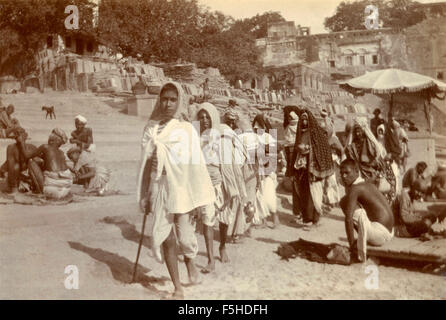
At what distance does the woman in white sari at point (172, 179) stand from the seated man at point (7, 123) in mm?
2321

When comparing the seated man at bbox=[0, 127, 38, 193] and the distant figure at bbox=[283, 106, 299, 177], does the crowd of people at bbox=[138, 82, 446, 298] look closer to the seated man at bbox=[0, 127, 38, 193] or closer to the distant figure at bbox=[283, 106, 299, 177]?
the distant figure at bbox=[283, 106, 299, 177]

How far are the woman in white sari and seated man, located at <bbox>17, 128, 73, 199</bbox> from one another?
1798 mm

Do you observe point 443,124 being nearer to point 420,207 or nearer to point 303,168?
point 420,207

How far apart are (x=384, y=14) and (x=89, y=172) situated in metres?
4.30

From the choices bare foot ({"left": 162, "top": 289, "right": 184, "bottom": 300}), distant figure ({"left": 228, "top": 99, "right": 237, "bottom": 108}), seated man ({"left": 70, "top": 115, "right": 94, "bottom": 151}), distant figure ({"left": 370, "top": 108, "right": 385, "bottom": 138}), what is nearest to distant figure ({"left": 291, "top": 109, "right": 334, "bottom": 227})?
distant figure ({"left": 370, "top": 108, "right": 385, "bottom": 138})

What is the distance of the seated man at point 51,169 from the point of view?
19.1ft

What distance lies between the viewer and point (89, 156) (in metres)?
6.07

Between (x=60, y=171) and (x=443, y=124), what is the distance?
4.86 m

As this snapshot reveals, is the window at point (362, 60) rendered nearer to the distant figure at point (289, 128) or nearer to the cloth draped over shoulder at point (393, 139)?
the cloth draped over shoulder at point (393, 139)

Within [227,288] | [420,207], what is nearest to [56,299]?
[227,288]

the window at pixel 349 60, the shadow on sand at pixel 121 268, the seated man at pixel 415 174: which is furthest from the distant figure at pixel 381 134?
the shadow on sand at pixel 121 268

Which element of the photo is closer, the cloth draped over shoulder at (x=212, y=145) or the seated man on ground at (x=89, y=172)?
the cloth draped over shoulder at (x=212, y=145)

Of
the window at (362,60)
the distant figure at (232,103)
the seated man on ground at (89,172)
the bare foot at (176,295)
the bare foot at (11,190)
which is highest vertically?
the window at (362,60)

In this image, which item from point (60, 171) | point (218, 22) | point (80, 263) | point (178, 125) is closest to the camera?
point (178, 125)
